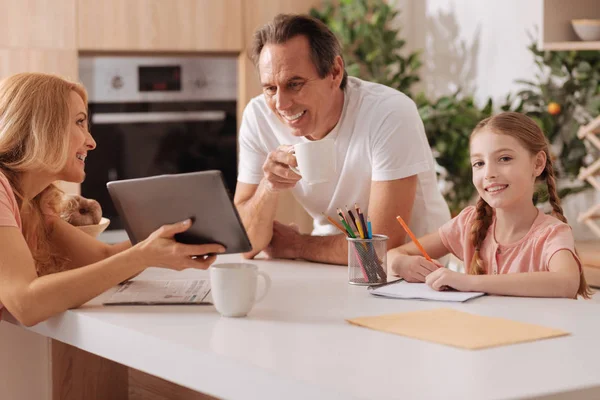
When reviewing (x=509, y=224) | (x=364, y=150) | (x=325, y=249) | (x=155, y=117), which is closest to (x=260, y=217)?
(x=325, y=249)

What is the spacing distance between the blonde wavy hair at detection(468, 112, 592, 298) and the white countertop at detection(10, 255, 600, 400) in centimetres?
26

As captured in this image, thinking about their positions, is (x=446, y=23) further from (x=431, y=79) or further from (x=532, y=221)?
(x=532, y=221)

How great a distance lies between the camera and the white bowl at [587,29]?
3.02m

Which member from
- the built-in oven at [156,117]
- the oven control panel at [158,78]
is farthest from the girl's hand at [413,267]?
the oven control panel at [158,78]

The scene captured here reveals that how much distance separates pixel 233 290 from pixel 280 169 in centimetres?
64

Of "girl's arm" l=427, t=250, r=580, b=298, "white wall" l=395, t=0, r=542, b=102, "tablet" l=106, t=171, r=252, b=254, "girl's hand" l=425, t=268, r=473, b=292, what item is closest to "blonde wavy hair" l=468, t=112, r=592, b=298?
"girl's arm" l=427, t=250, r=580, b=298

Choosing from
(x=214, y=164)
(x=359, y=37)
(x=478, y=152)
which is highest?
(x=359, y=37)

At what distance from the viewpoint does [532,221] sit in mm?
1726

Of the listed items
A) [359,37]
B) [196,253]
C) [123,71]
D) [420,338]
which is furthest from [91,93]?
[420,338]

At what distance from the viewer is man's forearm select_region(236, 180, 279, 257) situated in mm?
2143

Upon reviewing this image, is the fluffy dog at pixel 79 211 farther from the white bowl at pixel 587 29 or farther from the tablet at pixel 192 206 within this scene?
the white bowl at pixel 587 29

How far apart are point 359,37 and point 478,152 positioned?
2248mm

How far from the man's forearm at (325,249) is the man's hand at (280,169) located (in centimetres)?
15

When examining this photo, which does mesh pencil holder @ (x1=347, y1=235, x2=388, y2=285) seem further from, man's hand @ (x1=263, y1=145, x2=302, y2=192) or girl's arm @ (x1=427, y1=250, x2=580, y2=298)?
man's hand @ (x1=263, y1=145, x2=302, y2=192)
